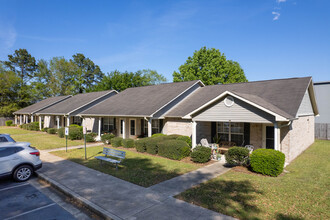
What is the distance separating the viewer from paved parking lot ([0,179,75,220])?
5.90m

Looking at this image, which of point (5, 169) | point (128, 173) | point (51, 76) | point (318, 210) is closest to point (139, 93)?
point (128, 173)

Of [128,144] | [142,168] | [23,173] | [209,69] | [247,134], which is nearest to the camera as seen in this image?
[23,173]

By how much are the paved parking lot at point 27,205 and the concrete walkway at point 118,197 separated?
67 centimetres

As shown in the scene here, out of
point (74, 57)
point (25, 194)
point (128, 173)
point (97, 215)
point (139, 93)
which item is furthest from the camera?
point (74, 57)

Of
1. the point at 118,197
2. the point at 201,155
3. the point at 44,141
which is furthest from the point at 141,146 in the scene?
the point at 44,141

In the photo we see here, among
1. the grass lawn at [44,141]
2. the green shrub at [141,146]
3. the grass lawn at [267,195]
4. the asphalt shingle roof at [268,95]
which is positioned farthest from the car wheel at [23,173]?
the asphalt shingle roof at [268,95]

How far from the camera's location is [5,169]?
27.2 feet

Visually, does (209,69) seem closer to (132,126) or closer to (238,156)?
(132,126)

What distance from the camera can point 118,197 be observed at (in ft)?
22.5

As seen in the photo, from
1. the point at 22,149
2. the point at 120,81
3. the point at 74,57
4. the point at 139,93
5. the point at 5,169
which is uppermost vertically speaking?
the point at 74,57

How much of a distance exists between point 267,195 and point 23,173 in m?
10.0

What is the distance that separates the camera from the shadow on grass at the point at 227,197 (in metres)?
5.95

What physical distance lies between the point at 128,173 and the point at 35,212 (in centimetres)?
413

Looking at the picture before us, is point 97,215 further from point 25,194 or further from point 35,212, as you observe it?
point 25,194
